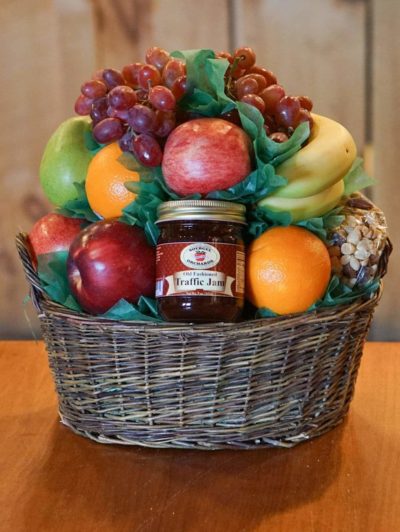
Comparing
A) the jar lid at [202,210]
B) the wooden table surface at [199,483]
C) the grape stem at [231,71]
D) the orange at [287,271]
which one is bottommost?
the wooden table surface at [199,483]

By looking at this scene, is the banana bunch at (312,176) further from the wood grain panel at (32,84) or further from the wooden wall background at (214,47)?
the wood grain panel at (32,84)

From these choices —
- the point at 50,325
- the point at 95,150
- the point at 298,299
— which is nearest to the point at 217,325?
the point at 298,299

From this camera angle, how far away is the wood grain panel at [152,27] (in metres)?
1.40

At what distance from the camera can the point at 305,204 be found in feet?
2.57

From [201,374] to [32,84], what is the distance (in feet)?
3.06

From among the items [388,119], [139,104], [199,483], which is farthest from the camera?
[388,119]

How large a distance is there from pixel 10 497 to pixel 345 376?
15.6 inches

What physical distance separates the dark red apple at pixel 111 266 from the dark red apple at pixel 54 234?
0.08m

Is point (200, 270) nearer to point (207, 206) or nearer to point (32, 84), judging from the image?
point (207, 206)

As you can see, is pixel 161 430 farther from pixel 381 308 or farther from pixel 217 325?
pixel 381 308

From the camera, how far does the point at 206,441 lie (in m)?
0.76

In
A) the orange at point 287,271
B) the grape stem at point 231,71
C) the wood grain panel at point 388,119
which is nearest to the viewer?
the orange at point 287,271

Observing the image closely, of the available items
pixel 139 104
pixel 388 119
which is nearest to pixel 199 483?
pixel 139 104

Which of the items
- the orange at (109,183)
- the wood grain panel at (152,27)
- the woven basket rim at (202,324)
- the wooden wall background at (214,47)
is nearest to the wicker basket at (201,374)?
the woven basket rim at (202,324)
